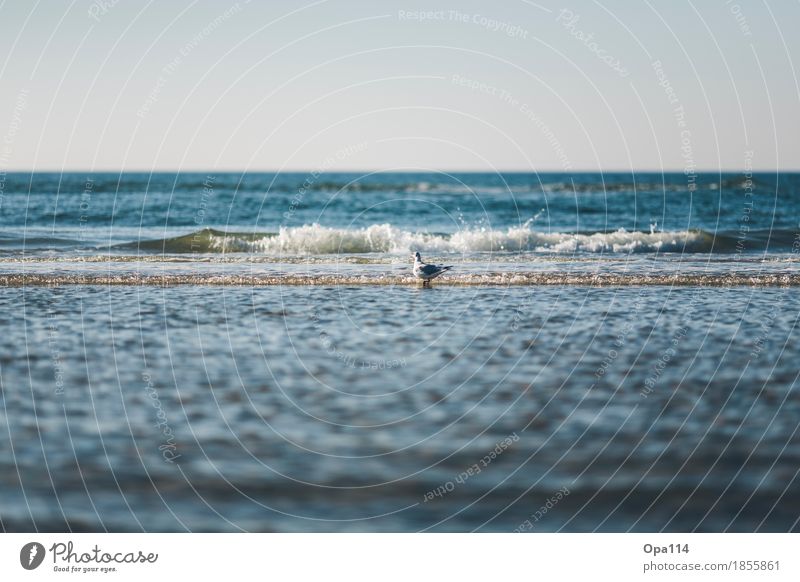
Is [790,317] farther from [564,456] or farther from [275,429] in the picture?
[275,429]

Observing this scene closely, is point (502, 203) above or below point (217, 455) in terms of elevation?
above

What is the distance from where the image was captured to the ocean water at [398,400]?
5.78m

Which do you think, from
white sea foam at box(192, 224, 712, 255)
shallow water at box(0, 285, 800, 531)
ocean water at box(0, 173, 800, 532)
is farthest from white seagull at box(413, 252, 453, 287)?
white sea foam at box(192, 224, 712, 255)

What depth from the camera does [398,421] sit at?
760 centimetres

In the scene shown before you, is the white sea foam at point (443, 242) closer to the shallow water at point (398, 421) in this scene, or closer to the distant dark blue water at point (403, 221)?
the distant dark blue water at point (403, 221)

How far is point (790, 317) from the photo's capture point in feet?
43.3

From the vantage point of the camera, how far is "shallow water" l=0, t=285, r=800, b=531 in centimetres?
573

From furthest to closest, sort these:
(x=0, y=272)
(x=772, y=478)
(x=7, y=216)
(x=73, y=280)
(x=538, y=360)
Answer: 1. (x=7, y=216)
2. (x=0, y=272)
3. (x=73, y=280)
4. (x=538, y=360)
5. (x=772, y=478)

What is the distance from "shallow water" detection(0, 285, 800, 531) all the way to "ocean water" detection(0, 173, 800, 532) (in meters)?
0.03

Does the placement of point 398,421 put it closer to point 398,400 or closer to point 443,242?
point 398,400

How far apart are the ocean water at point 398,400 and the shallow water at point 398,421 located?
0.09 feet

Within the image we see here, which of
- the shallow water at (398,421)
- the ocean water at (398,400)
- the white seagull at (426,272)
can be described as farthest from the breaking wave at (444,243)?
the shallow water at (398,421)
